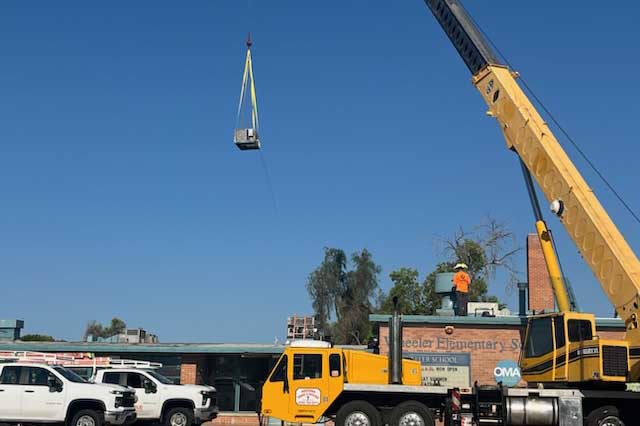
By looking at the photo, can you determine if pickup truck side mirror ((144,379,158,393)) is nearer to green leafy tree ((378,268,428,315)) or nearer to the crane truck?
the crane truck

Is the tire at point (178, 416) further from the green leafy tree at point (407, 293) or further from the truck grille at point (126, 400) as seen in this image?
the green leafy tree at point (407, 293)

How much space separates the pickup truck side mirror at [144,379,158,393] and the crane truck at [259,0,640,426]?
15.5 feet

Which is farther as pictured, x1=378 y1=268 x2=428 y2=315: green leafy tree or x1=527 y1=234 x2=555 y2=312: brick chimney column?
x1=378 y1=268 x2=428 y2=315: green leafy tree

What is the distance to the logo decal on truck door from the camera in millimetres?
19484

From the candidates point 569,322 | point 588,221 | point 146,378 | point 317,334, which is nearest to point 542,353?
point 569,322

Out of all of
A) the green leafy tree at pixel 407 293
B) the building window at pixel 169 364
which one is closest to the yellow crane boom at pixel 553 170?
the building window at pixel 169 364

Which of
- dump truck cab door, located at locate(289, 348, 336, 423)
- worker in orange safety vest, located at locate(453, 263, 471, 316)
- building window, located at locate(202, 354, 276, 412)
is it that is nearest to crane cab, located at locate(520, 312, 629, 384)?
dump truck cab door, located at locate(289, 348, 336, 423)

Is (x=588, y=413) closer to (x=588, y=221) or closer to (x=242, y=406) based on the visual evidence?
(x=588, y=221)

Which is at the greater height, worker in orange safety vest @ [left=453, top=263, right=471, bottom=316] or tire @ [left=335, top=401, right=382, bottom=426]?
worker in orange safety vest @ [left=453, top=263, right=471, bottom=316]

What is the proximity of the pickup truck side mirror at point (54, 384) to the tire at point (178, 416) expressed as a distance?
4256 millimetres

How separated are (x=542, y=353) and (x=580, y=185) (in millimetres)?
4314

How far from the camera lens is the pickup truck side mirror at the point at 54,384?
780 inches

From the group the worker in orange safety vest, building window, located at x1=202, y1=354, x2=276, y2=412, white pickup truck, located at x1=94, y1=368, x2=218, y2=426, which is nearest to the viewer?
white pickup truck, located at x1=94, y1=368, x2=218, y2=426

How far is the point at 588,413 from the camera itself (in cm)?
1902
